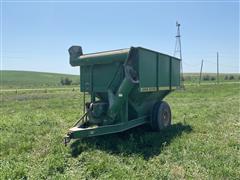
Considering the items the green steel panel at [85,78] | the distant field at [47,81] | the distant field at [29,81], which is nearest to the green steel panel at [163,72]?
the green steel panel at [85,78]

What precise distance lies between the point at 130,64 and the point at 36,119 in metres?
5.47

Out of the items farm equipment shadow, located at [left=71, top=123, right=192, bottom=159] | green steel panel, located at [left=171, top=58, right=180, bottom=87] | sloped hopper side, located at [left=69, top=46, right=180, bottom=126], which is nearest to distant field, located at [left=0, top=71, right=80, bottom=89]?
green steel panel, located at [left=171, top=58, right=180, bottom=87]

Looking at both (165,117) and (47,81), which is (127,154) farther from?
(47,81)

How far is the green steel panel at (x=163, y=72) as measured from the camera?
817 cm

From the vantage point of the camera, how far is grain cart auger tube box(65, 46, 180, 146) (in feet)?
22.2

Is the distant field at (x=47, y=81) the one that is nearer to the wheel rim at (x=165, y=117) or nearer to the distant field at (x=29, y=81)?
the distant field at (x=29, y=81)

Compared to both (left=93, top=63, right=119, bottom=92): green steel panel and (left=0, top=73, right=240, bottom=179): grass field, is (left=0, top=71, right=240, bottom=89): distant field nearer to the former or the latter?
(left=0, top=73, right=240, bottom=179): grass field

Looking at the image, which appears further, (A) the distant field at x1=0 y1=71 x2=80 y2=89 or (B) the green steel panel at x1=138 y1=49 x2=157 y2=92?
(A) the distant field at x1=0 y1=71 x2=80 y2=89

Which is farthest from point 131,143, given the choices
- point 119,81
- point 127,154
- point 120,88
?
point 119,81

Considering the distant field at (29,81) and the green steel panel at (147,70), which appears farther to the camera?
the distant field at (29,81)

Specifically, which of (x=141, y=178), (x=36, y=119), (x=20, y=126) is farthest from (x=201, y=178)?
(x=36, y=119)

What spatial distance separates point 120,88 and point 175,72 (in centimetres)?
342

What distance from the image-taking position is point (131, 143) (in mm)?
6707

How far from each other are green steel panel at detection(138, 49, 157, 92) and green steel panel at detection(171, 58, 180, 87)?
169cm
